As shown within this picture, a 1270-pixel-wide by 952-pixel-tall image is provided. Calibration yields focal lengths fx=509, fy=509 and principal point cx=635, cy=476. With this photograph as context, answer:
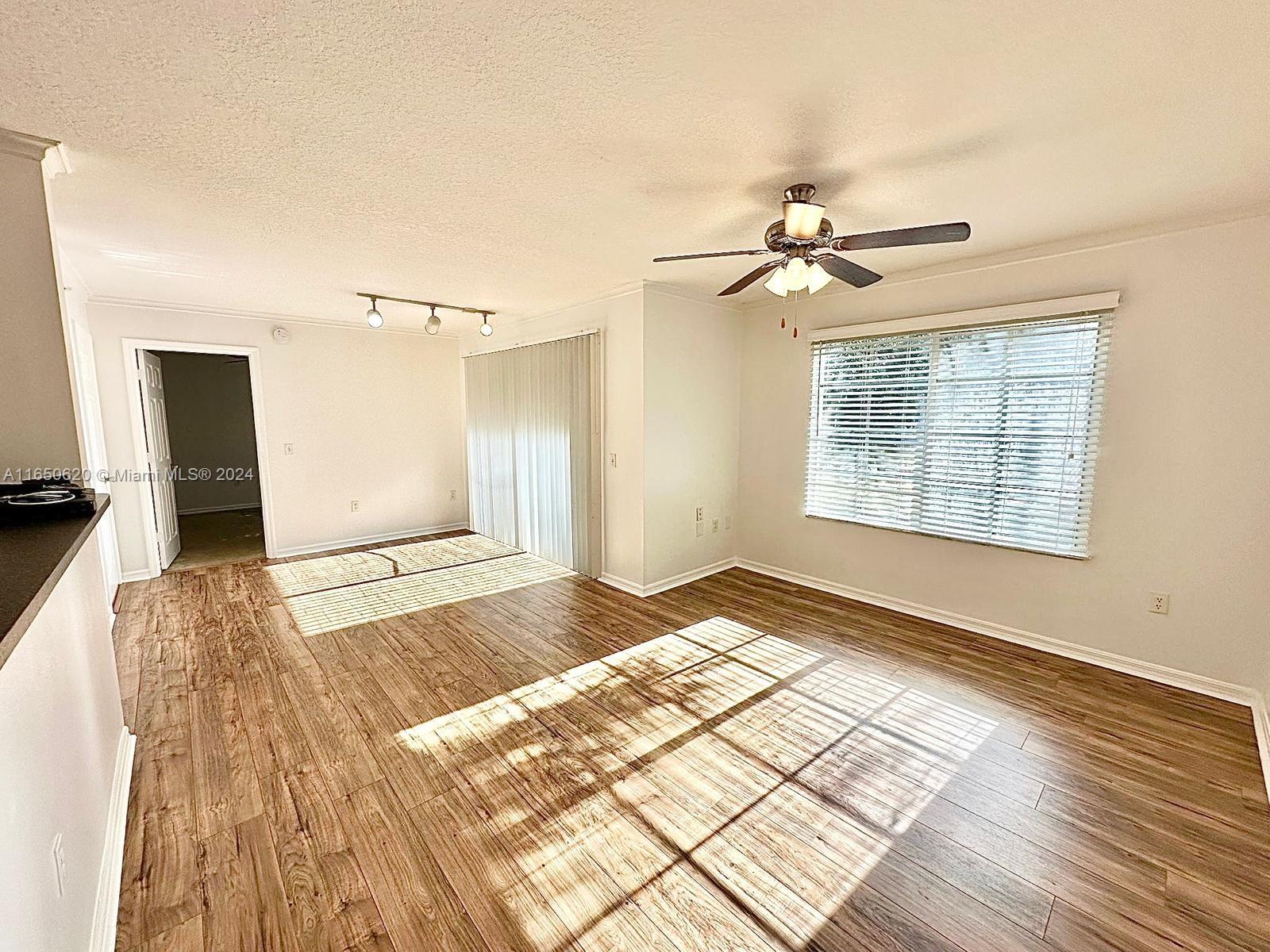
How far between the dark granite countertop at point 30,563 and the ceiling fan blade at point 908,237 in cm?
252

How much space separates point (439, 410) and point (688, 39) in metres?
5.47

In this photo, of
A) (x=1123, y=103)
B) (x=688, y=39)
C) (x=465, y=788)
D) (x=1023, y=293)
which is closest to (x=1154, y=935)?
(x=465, y=788)

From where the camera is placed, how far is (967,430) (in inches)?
135

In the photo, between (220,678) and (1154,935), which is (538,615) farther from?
(1154,935)

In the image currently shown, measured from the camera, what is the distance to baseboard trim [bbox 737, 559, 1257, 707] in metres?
2.72

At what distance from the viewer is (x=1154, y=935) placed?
1.50 m

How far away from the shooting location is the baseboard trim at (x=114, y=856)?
142 cm

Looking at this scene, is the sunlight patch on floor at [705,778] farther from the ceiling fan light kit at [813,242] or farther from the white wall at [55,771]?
the ceiling fan light kit at [813,242]

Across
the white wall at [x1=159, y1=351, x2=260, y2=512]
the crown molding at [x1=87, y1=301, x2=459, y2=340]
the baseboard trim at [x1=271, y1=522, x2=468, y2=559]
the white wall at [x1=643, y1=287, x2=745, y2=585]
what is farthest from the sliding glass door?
the white wall at [x1=159, y1=351, x2=260, y2=512]

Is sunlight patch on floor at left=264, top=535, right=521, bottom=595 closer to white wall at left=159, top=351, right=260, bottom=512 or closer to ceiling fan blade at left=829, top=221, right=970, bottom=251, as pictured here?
white wall at left=159, top=351, right=260, bottom=512

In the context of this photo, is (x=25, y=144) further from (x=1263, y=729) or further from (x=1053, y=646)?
(x=1263, y=729)

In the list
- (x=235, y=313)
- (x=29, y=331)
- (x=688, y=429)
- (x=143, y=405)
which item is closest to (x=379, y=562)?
(x=143, y=405)

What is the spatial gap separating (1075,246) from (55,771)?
4.81 metres

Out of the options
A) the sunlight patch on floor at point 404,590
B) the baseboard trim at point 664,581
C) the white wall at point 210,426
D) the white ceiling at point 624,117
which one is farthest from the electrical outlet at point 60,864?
the white wall at point 210,426
